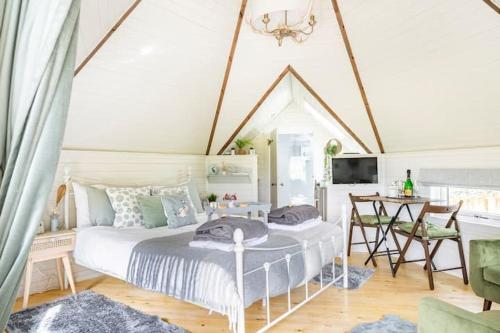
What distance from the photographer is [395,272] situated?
383 cm

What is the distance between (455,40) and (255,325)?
A: 2.97 meters

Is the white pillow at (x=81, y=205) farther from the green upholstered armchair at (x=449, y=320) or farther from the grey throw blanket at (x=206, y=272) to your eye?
the green upholstered armchair at (x=449, y=320)

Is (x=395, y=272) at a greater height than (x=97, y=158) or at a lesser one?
lesser

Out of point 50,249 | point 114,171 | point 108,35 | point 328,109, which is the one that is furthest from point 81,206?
A: point 328,109

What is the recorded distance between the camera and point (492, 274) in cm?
247

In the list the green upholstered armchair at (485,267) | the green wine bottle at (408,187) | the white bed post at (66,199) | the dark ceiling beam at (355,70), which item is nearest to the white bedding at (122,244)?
the white bed post at (66,199)

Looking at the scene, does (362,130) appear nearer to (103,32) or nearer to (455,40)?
(455,40)

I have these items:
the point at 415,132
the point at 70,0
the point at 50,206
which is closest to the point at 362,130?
the point at 415,132

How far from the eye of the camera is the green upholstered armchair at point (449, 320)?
4.52ft

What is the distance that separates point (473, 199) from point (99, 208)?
418 cm

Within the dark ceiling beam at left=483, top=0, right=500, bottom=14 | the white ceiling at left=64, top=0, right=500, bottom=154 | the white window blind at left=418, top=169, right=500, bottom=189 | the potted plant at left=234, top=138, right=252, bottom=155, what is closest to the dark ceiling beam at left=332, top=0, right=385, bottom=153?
the white ceiling at left=64, top=0, right=500, bottom=154

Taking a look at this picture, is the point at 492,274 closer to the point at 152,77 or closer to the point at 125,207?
the point at 125,207

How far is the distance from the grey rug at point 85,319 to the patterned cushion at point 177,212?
929mm

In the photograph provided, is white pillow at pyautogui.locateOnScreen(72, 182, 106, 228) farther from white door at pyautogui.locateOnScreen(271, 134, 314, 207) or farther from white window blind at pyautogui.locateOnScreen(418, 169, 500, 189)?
white window blind at pyautogui.locateOnScreen(418, 169, 500, 189)
